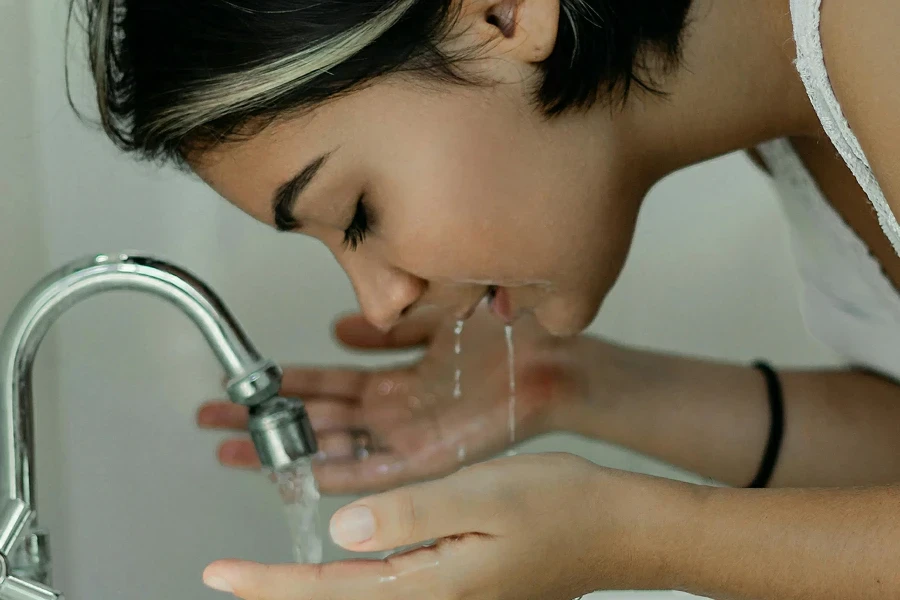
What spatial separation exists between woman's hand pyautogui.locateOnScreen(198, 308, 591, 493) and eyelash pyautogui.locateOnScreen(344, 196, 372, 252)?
305 millimetres

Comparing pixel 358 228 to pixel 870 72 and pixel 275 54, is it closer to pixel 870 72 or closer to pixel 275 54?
pixel 275 54

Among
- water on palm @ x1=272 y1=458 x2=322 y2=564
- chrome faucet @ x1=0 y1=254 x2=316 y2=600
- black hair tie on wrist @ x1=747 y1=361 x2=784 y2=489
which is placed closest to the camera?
chrome faucet @ x1=0 y1=254 x2=316 y2=600

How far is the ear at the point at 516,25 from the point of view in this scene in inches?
22.4

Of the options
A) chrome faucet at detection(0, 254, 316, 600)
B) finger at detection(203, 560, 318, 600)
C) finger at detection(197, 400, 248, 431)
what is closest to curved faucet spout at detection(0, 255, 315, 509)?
chrome faucet at detection(0, 254, 316, 600)

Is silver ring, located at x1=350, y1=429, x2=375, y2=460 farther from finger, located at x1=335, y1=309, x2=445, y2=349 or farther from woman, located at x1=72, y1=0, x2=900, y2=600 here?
woman, located at x1=72, y1=0, x2=900, y2=600

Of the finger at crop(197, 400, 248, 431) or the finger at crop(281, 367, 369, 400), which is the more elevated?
the finger at crop(281, 367, 369, 400)

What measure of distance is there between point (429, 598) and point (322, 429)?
407mm

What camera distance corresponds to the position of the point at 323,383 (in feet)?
3.07

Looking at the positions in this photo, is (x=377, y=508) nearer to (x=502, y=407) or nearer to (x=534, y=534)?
(x=534, y=534)

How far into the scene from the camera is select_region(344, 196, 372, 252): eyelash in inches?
24.2

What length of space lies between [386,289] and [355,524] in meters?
0.23

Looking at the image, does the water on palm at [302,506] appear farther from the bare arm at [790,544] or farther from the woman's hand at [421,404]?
the bare arm at [790,544]

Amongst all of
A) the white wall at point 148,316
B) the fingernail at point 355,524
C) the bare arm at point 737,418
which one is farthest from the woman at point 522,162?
the white wall at point 148,316

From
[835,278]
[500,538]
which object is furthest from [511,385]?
[500,538]
